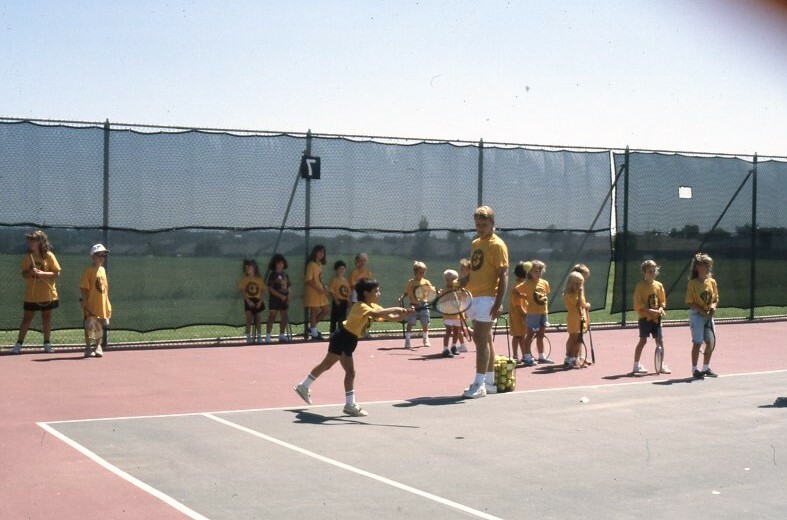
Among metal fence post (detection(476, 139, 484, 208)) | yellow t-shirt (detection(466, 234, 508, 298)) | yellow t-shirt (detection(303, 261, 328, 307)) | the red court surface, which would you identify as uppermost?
metal fence post (detection(476, 139, 484, 208))

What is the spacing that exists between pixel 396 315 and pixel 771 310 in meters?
17.8

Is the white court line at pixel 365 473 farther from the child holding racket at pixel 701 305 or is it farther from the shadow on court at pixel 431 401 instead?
the child holding racket at pixel 701 305

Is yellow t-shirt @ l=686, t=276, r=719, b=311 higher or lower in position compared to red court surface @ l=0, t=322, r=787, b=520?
higher

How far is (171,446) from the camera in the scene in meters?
8.30

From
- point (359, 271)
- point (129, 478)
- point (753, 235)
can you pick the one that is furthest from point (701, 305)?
point (753, 235)

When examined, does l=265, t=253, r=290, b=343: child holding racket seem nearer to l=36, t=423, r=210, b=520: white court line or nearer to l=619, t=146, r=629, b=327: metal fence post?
l=619, t=146, r=629, b=327: metal fence post

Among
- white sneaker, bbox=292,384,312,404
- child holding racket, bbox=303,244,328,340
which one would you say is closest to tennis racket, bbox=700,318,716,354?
white sneaker, bbox=292,384,312,404

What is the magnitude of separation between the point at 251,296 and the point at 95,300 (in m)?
2.75

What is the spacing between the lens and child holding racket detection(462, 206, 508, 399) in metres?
11.1

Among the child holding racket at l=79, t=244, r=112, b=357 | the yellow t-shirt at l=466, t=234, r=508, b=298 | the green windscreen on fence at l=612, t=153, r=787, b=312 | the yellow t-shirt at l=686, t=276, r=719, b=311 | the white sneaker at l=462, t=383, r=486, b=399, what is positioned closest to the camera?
the white sneaker at l=462, t=383, r=486, b=399

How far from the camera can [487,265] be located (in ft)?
36.8

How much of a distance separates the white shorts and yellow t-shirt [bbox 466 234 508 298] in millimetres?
54

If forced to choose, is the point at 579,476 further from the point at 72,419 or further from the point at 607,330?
the point at 607,330

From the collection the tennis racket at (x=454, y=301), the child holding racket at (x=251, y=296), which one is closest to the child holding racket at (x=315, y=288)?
the child holding racket at (x=251, y=296)
